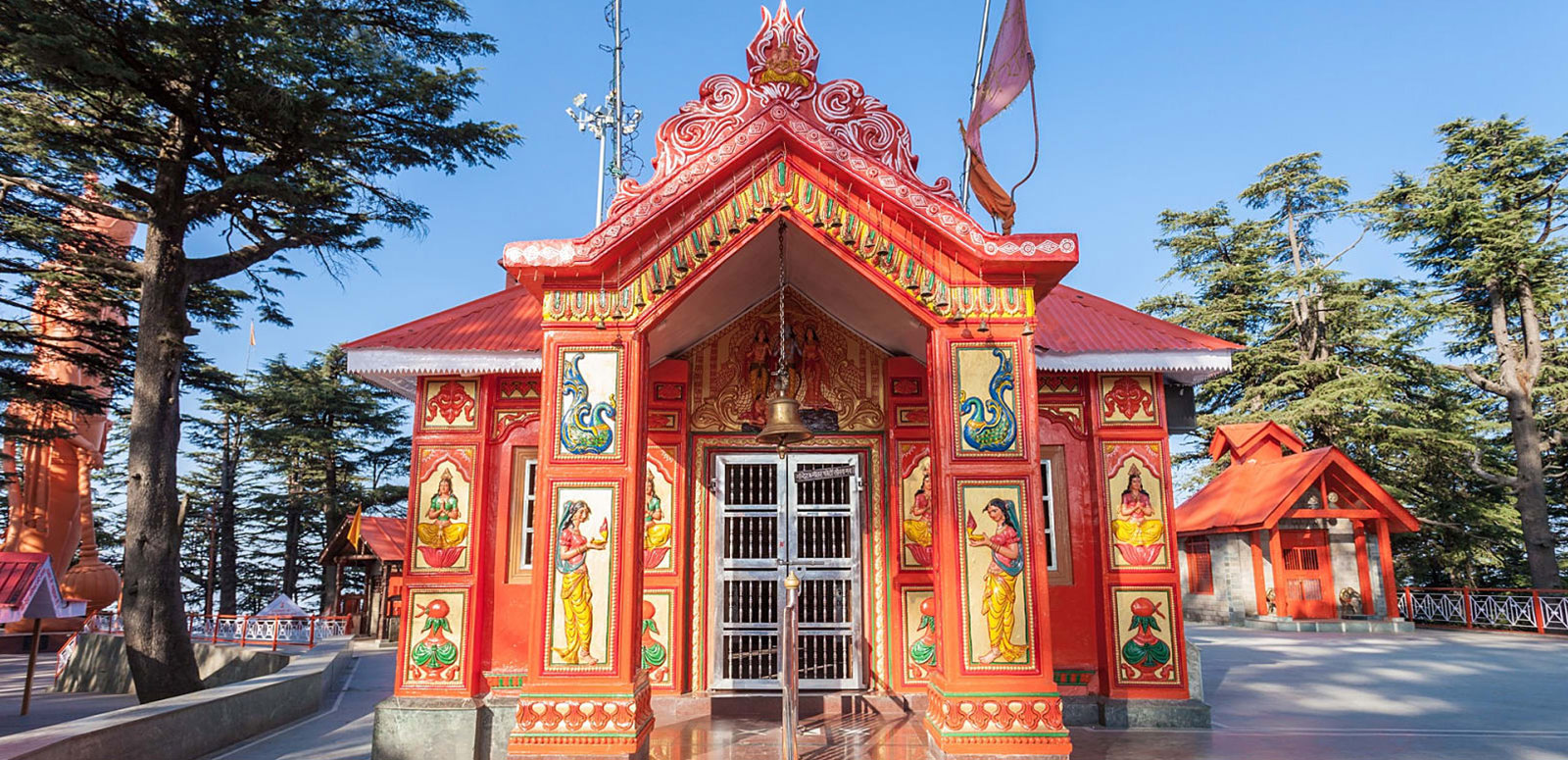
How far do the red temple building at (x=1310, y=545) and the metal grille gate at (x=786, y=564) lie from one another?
13986 millimetres

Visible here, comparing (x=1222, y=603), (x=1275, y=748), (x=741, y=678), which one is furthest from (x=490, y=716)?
(x=1222, y=603)

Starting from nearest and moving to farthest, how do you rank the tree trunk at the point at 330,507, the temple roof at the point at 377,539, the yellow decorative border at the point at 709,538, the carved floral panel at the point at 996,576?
1. the carved floral panel at the point at 996,576
2. the yellow decorative border at the point at 709,538
3. the temple roof at the point at 377,539
4. the tree trunk at the point at 330,507

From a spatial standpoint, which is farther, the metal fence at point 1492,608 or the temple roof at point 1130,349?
the metal fence at point 1492,608

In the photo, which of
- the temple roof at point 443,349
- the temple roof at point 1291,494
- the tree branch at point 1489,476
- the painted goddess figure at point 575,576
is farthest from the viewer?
the tree branch at point 1489,476

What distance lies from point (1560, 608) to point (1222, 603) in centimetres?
677

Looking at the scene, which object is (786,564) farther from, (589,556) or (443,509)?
(443,509)

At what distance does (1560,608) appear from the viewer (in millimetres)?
18141

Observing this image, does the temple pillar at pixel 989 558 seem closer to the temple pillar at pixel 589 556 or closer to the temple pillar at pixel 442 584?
the temple pillar at pixel 589 556

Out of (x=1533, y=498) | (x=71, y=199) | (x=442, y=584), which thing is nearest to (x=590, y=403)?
(x=442, y=584)

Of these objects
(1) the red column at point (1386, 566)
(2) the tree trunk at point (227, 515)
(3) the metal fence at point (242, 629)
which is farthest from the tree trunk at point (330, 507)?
(1) the red column at point (1386, 566)

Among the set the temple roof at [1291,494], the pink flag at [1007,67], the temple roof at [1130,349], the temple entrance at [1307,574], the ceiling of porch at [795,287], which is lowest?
the temple entrance at [1307,574]

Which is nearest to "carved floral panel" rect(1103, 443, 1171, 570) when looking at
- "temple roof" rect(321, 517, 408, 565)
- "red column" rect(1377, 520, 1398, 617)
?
"red column" rect(1377, 520, 1398, 617)

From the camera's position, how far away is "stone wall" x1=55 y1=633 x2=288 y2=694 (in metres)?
15.3

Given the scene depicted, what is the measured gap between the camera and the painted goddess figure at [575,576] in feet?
20.6
